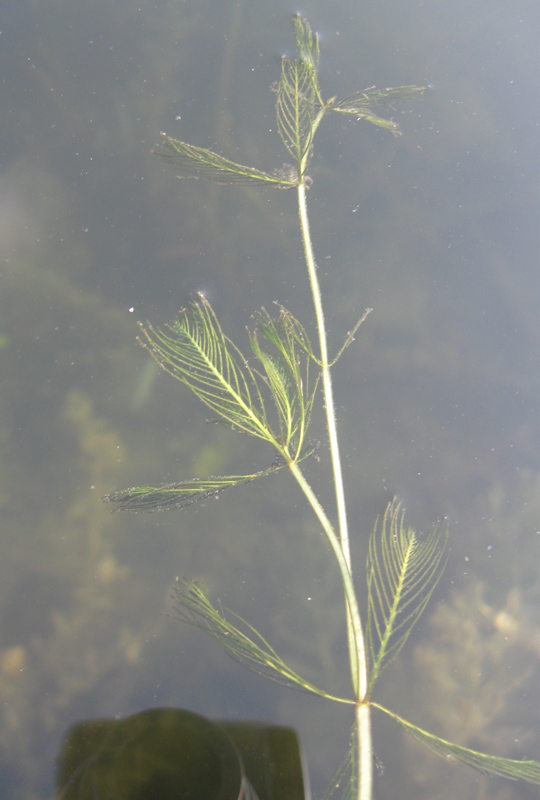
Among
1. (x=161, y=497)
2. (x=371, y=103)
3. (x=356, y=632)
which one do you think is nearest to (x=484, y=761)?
(x=356, y=632)

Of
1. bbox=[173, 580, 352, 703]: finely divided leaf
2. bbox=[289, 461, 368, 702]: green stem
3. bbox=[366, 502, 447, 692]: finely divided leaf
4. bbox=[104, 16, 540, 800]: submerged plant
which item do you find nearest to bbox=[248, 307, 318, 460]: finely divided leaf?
bbox=[104, 16, 540, 800]: submerged plant

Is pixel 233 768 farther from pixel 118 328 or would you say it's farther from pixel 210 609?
pixel 118 328

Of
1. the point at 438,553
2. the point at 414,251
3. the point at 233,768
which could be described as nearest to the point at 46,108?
the point at 414,251

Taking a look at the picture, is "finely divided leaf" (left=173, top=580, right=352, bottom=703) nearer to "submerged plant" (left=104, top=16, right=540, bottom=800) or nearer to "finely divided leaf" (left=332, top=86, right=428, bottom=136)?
"submerged plant" (left=104, top=16, right=540, bottom=800)

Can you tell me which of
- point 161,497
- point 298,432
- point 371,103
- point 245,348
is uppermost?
point 371,103

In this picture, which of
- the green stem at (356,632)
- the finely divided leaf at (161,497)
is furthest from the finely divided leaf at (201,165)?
the green stem at (356,632)

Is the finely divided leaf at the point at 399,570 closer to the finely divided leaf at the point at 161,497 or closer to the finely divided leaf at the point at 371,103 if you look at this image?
the finely divided leaf at the point at 161,497

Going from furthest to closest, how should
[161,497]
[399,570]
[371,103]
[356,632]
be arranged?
[371,103], [161,497], [399,570], [356,632]

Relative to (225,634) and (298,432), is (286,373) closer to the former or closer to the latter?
(298,432)
